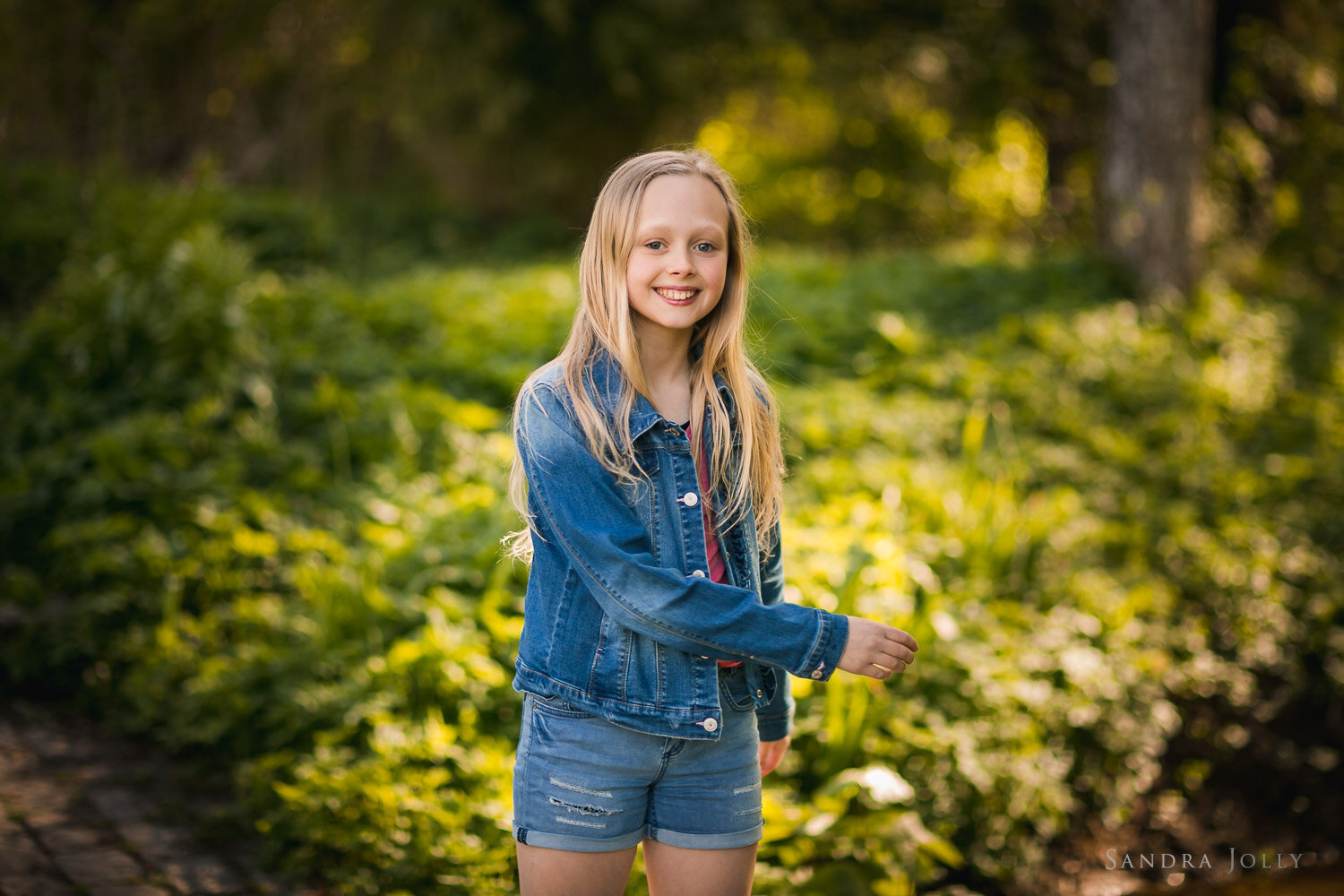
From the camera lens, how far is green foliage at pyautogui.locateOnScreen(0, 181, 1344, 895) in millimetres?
3160

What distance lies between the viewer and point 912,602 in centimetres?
381

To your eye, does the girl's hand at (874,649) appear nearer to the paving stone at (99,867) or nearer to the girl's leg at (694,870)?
the girl's leg at (694,870)

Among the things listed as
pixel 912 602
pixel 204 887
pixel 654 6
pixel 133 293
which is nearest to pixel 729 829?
pixel 204 887

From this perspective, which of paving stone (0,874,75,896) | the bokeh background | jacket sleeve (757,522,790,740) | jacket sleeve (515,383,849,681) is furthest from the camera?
the bokeh background

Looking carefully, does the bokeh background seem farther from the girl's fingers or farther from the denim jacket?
the girl's fingers

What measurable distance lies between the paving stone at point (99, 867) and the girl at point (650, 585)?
167 centimetres

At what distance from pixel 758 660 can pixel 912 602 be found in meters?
2.16

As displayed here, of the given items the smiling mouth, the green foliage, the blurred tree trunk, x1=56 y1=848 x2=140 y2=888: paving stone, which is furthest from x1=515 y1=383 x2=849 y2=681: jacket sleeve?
the blurred tree trunk

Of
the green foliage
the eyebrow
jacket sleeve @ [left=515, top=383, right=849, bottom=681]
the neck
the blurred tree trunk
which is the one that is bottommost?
the green foliage

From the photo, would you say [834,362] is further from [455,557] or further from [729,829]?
[729,829]

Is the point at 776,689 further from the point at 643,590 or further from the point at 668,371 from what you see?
the point at 668,371

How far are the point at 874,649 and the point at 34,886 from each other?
239cm

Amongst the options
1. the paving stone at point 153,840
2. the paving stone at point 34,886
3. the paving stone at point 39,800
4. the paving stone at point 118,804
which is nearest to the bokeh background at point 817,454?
the paving stone at point 153,840

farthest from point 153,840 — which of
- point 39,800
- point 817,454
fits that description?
point 817,454
